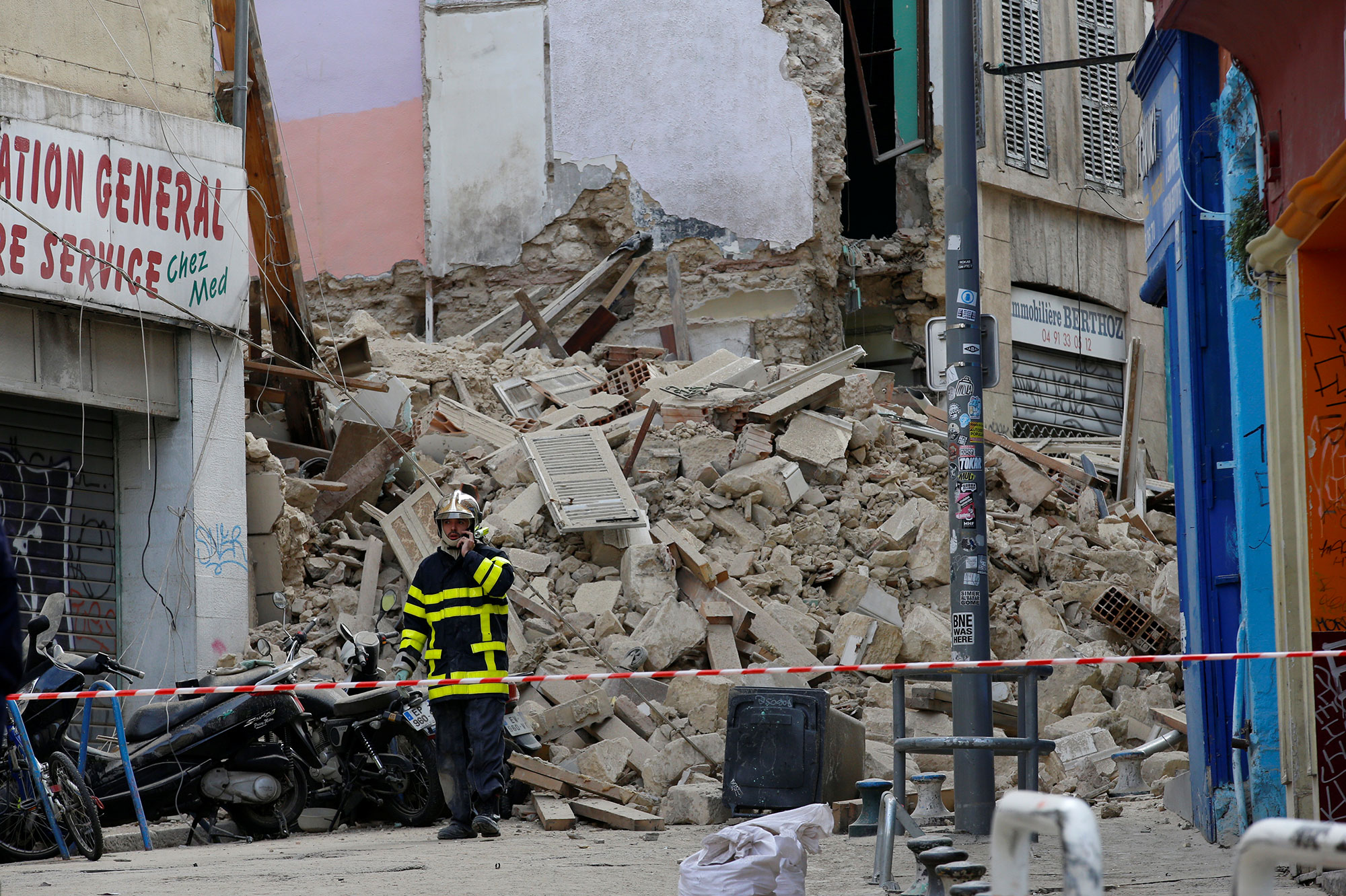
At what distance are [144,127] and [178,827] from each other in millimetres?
5416

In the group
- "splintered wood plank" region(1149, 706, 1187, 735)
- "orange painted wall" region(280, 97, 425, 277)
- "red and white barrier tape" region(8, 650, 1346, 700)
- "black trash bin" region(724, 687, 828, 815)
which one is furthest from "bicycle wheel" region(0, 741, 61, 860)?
"orange painted wall" region(280, 97, 425, 277)

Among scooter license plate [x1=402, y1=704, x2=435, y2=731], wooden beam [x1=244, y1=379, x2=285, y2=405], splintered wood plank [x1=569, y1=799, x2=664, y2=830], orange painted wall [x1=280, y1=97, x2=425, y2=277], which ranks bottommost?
splintered wood plank [x1=569, y1=799, x2=664, y2=830]

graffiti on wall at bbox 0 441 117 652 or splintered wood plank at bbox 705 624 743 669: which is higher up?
graffiti on wall at bbox 0 441 117 652

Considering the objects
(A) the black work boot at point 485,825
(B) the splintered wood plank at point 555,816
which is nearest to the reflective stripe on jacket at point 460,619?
(A) the black work boot at point 485,825

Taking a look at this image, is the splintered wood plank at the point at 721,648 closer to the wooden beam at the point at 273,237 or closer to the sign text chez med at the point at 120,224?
the sign text chez med at the point at 120,224

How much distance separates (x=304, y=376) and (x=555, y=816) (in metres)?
5.99

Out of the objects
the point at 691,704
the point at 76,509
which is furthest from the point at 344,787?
the point at 76,509

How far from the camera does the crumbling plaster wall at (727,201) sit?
65.0ft

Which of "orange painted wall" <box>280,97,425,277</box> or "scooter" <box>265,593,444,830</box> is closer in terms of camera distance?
"scooter" <box>265,593,444,830</box>

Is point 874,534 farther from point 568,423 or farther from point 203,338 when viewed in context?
point 203,338

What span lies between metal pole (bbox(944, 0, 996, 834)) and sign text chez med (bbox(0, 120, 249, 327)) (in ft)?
20.2

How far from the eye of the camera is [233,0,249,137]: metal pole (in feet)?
40.6

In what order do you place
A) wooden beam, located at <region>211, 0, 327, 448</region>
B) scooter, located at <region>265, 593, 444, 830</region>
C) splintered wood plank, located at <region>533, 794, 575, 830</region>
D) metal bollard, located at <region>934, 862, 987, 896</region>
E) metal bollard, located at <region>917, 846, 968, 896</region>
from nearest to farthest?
metal bollard, located at <region>934, 862, 987, 896</region>, metal bollard, located at <region>917, 846, 968, 896</region>, splintered wood plank, located at <region>533, 794, 575, 830</region>, scooter, located at <region>265, 593, 444, 830</region>, wooden beam, located at <region>211, 0, 327, 448</region>

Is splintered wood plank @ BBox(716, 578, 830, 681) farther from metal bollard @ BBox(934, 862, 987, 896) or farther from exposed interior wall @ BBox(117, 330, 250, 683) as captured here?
metal bollard @ BBox(934, 862, 987, 896)
